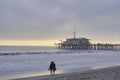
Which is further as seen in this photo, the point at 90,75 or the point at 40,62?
the point at 40,62

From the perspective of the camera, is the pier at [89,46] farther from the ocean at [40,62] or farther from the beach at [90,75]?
the beach at [90,75]

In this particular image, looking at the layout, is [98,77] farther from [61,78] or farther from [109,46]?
[109,46]

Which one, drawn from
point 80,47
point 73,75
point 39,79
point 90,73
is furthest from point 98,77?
point 80,47

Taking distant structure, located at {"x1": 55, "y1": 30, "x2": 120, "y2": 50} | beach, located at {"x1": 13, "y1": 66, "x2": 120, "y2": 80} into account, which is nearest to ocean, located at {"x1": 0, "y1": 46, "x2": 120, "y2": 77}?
beach, located at {"x1": 13, "y1": 66, "x2": 120, "y2": 80}

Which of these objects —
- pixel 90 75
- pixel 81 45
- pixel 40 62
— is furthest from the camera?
pixel 81 45

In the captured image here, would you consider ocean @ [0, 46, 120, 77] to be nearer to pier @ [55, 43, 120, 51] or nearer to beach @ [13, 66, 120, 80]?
beach @ [13, 66, 120, 80]

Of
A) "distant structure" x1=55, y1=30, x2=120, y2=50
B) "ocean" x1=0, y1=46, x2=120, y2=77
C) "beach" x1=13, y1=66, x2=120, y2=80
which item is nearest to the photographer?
"beach" x1=13, y1=66, x2=120, y2=80

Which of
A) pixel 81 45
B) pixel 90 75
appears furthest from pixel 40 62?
pixel 81 45

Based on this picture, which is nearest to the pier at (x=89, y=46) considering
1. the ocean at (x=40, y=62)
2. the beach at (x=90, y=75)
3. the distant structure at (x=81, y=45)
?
the distant structure at (x=81, y=45)

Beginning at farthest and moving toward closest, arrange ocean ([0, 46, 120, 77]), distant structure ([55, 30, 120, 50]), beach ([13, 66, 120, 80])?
Answer: distant structure ([55, 30, 120, 50])
ocean ([0, 46, 120, 77])
beach ([13, 66, 120, 80])

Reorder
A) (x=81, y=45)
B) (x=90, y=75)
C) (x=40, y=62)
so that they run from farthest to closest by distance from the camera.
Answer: (x=81, y=45)
(x=40, y=62)
(x=90, y=75)

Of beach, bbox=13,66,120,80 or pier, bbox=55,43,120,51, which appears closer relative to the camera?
beach, bbox=13,66,120,80

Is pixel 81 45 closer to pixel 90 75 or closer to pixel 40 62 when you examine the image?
pixel 40 62

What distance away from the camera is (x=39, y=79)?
17.4m
